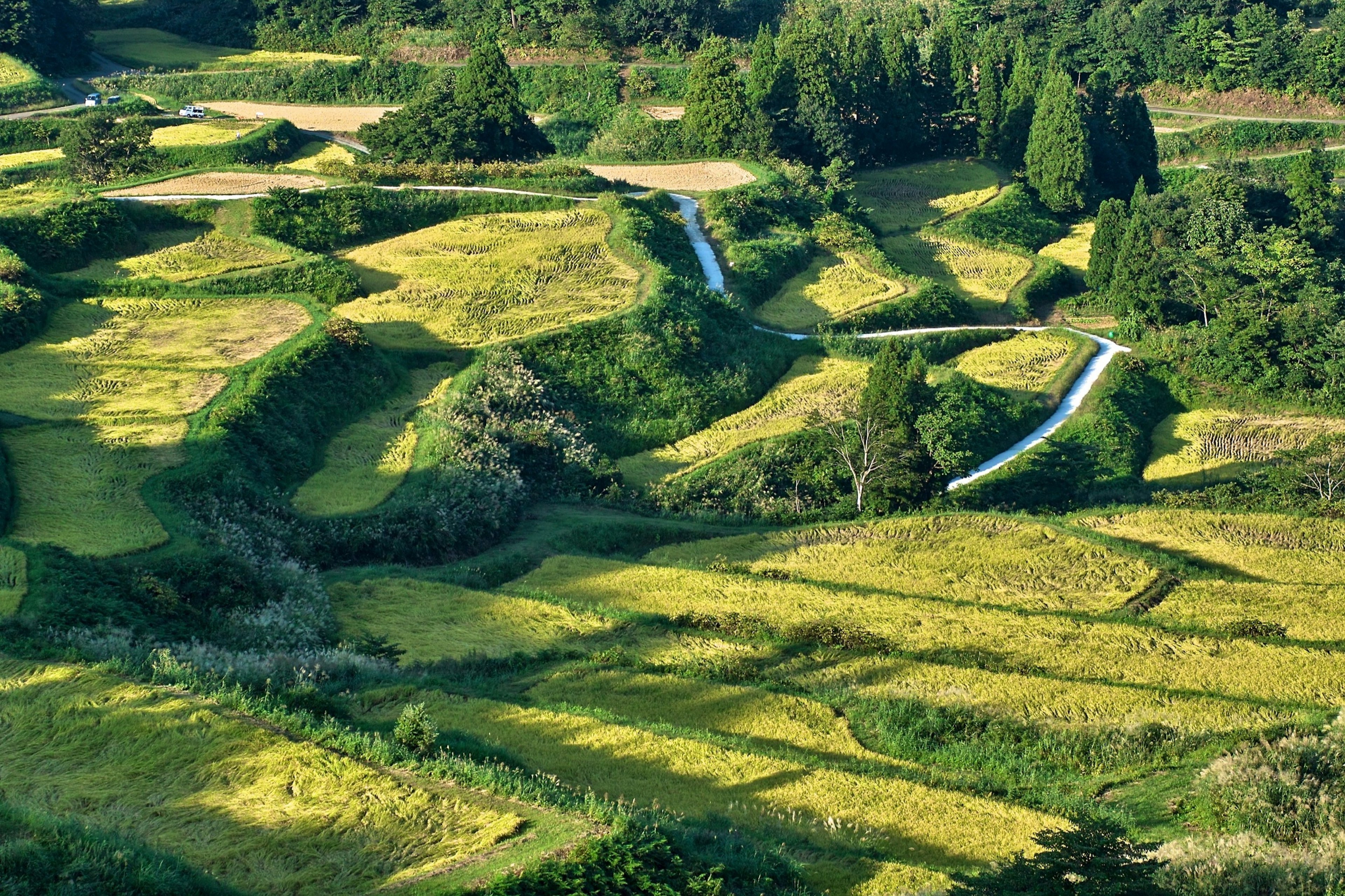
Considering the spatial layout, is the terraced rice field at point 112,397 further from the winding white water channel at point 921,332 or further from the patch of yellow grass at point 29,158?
the patch of yellow grass at point 29,158

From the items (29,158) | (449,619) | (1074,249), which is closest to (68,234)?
(29,158)

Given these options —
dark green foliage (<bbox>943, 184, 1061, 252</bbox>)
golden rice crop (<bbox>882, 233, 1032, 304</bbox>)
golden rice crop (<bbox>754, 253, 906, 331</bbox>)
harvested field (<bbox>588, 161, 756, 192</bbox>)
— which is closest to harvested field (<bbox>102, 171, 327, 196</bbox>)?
harvested field (<bbox>588, 161, 756, 192</bbox>)

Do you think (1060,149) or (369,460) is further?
(1060,149)

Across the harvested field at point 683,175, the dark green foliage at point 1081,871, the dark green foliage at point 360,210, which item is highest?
the dark green foliage at point 360,210

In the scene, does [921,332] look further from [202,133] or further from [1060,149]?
[202,133]

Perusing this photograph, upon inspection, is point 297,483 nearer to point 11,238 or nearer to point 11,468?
point 11,468

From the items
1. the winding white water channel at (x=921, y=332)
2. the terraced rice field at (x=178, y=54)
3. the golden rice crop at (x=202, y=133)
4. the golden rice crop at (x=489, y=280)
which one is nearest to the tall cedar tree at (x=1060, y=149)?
the winding white water channel at (x=921, y=332)
